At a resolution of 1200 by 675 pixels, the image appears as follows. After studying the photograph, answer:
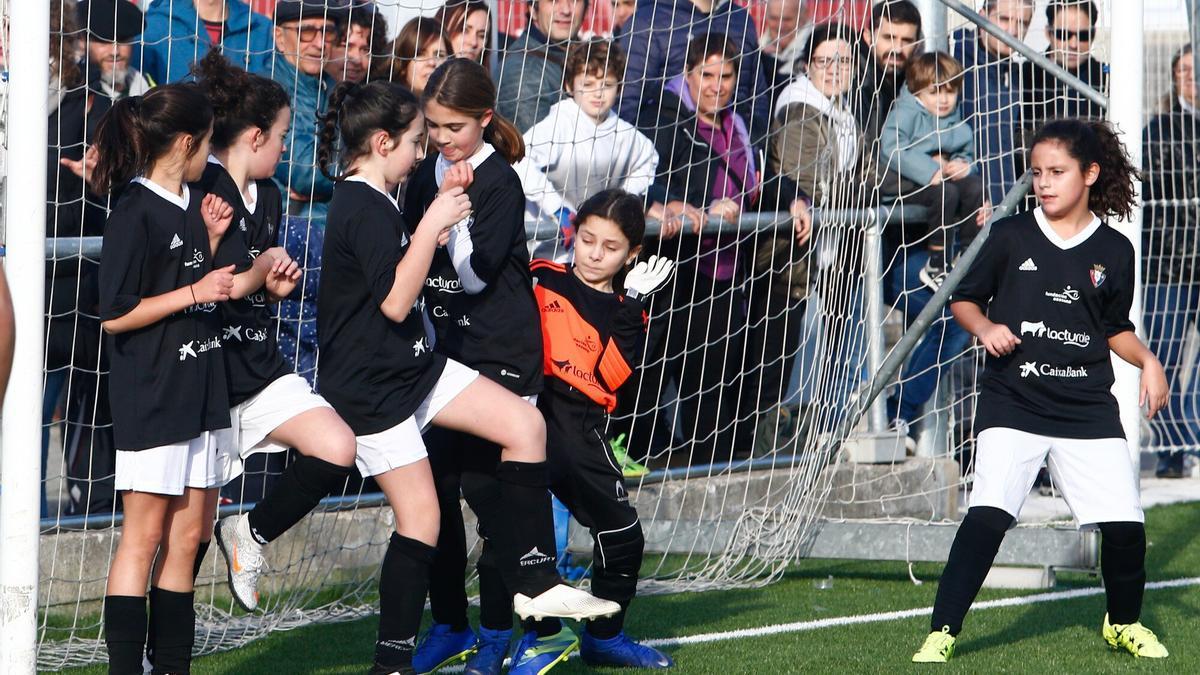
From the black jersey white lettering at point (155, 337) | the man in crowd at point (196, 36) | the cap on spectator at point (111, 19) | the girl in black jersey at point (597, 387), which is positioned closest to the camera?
the black jersey white lettering at point (155, 337)

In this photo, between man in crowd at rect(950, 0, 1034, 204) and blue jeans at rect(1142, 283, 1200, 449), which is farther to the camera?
blue jeans at rect(1142, 283, 1200, 449)

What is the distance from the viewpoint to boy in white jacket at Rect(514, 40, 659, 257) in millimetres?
6297

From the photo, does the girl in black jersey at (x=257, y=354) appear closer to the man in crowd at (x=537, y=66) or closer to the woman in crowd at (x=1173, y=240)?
the man in crowd at (x=537, y=66)

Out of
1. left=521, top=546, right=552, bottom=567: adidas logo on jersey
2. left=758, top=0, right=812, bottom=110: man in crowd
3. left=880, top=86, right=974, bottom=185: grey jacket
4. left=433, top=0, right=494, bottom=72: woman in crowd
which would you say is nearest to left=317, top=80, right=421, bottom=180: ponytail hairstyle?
left=521, top=546, right=552, bottom=567: adidas logo on jersey

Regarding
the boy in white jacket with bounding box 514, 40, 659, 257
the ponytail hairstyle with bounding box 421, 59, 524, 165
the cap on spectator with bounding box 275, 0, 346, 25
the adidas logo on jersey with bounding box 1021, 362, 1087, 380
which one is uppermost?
the cap on spectator with bounding box 275, 0, 346, 25

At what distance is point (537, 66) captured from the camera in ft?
21.0

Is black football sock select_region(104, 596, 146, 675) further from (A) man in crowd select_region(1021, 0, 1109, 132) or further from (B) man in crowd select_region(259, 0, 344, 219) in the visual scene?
(A) man in crowd select_region(1021, 0, 1109, 132)

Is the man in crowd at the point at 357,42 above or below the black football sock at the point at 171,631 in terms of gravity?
above

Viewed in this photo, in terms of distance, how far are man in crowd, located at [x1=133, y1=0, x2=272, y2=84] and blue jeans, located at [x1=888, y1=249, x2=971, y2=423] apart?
3.17 meters

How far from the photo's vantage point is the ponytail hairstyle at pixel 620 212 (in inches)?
181

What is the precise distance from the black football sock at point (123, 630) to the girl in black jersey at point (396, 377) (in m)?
0.61

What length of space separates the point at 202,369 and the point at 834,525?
10.1 feet

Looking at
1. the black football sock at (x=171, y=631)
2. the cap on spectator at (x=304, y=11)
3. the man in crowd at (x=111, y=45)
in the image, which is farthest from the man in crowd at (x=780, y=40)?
the black football sock at (x=171, y=631)

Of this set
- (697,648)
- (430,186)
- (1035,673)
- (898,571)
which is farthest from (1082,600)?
(430,186)
